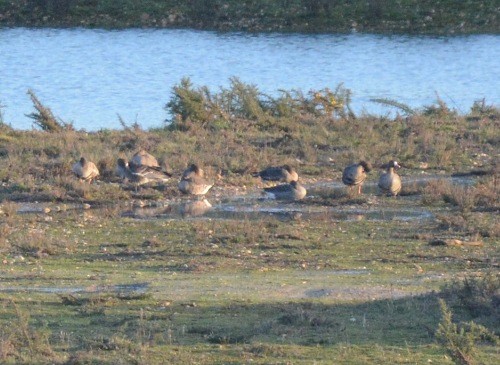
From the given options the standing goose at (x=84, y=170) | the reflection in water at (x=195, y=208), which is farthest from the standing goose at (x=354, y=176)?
the standing goose at (x=84, y=170)

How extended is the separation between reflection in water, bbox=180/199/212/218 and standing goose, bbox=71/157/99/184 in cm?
176

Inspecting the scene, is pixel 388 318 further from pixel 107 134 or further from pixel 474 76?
pixel 474 76

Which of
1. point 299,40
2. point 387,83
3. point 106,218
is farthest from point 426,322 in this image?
point 299,40

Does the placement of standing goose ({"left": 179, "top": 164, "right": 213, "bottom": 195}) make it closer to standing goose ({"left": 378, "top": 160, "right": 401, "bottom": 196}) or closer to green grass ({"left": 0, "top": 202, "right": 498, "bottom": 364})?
green grass ({"left": 0, "top": 202, "right": 498, "bottom": 364})

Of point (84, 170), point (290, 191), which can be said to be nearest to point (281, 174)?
point (290, 191)

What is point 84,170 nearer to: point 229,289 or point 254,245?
point 254,245

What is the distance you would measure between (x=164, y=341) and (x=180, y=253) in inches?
184

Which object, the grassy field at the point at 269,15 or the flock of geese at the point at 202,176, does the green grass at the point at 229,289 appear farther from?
the grassy field at the point at 269,15

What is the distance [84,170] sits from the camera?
16500 mm

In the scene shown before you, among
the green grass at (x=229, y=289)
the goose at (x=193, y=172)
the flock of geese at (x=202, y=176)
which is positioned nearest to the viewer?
the green grass at (x=229, y=289)

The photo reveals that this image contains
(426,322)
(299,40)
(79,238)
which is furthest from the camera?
(299,40)

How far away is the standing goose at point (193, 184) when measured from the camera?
15930 millimetres

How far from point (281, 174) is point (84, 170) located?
3.00 meters

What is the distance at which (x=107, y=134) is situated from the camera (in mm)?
20922
